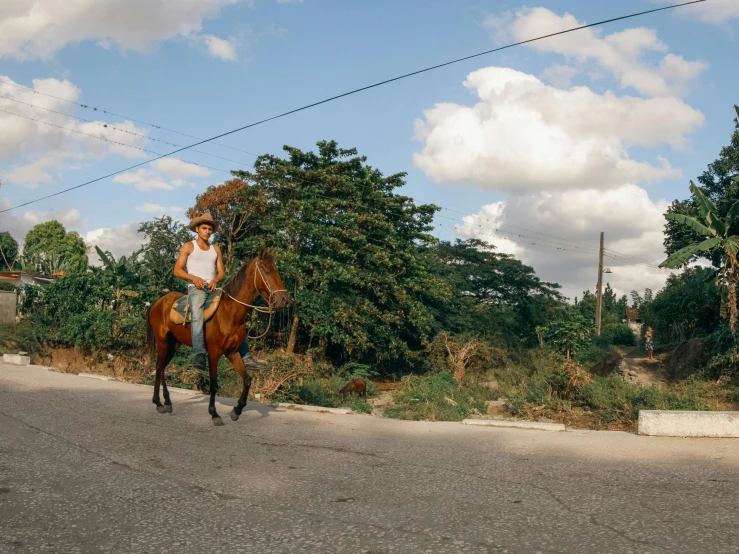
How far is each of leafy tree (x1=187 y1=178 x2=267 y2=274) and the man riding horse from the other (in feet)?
48.9

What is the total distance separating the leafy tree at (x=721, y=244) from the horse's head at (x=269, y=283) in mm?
12033

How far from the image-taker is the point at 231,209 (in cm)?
3175

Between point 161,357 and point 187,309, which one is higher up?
point 187,309

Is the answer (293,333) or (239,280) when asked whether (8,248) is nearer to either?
(293,333)

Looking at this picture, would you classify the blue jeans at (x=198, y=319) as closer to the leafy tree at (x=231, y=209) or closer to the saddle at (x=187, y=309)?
the saddle at (x=187, y=309)

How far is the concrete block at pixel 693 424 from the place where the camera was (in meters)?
8.20

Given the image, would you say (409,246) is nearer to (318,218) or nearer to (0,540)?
(318,218)

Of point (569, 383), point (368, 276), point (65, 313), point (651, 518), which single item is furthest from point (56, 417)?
point (368, 276)

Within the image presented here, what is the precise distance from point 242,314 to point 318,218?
16.3 meters

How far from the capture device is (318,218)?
24500mm

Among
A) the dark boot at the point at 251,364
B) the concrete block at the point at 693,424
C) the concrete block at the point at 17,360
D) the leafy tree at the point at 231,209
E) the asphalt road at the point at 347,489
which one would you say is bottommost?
the concrete block at the point at 17,360

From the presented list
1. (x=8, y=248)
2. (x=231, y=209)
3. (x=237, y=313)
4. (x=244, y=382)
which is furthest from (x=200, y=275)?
(x=8, y=248)

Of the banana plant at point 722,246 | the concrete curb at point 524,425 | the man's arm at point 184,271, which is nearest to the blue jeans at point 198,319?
the man's arm at point 184,271

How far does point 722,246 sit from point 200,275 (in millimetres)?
13499
